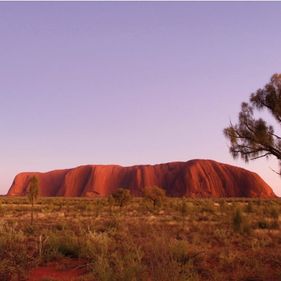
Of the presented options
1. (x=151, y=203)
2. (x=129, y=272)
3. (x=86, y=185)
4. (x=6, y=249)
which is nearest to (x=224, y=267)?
(x=129, y=272)

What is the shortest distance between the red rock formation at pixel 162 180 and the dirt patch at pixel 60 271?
80805 millimetres

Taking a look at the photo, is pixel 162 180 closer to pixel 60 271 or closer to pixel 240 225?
pixel 240 225

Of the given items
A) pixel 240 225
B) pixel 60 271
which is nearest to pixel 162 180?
pixel 240 225

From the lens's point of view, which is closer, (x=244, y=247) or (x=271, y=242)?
(x=244, y=247)

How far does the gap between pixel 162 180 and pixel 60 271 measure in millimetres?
101066

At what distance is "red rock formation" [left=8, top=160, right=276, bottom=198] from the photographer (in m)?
100

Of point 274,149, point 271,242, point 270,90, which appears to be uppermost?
point 270,90

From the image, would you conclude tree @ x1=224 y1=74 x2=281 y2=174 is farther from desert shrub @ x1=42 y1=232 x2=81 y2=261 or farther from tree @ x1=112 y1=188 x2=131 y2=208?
tree @ x1=112 y1=188 x2=131 y2=208

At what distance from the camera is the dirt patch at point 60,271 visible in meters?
7.95

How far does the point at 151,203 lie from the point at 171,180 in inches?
2603

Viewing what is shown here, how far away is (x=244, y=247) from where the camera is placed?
40.5 feet

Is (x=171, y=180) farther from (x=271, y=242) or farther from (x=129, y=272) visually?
(x=129, y=272)

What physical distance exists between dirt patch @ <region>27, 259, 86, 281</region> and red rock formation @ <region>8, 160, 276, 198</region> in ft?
265

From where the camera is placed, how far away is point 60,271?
342 inches
